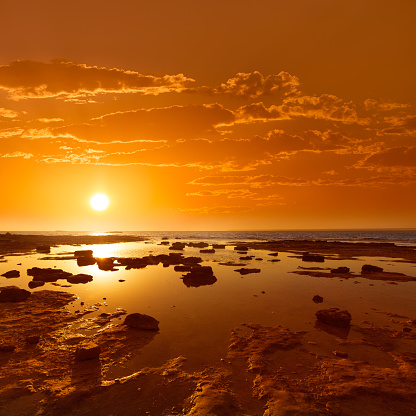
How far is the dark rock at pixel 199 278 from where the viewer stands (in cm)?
2839

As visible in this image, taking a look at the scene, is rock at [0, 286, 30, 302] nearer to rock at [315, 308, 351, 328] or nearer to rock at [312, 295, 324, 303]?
rock at [315, 308, 351, 328]

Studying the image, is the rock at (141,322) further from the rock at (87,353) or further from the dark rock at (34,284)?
the dark rock at (34,284)

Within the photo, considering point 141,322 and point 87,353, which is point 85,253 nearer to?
point 141,322

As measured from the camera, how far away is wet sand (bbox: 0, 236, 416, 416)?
8.87m


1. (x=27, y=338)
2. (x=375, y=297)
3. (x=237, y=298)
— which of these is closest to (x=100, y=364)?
(x=27, y=338)

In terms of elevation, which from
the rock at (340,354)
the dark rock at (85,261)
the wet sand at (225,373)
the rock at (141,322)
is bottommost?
the dark rock at (85,261)

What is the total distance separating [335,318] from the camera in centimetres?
1611

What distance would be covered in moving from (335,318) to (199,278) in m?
15.7

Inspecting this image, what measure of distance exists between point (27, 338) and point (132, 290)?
11618 millimetres

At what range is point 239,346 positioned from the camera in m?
13.1

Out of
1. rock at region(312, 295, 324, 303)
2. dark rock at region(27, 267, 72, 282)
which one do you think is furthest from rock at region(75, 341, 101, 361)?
dark rock at region(27, 267, 72, 282)

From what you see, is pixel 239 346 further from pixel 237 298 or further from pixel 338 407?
pixel 237 298

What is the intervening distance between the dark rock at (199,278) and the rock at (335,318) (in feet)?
42.8

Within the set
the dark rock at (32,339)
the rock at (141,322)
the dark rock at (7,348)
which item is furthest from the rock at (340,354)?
the dark rock at (7,348)
